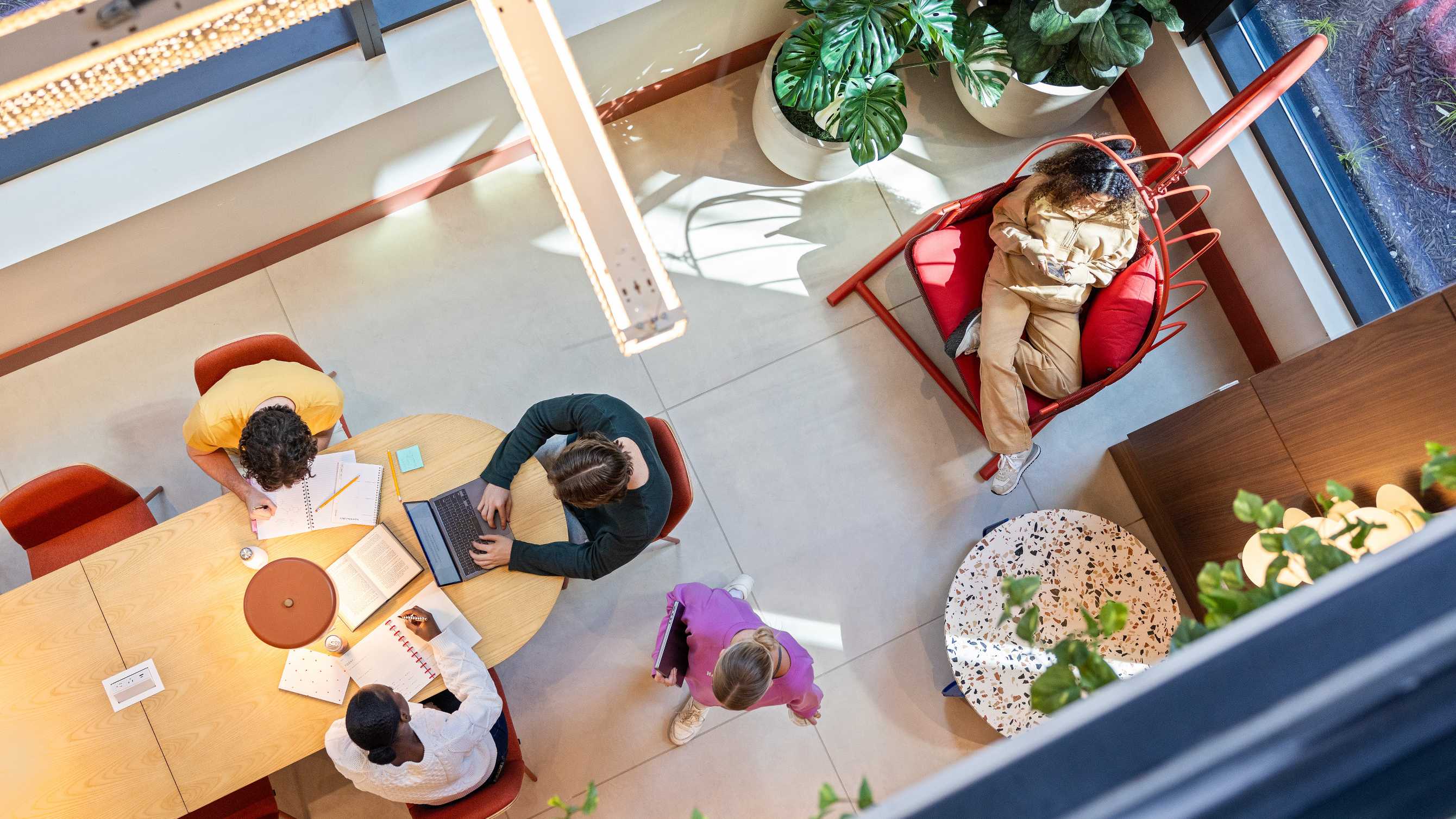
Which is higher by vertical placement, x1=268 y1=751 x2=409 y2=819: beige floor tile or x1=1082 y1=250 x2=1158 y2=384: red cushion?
x1=1082 y1=250 x2=1158 y2=384: red cushion

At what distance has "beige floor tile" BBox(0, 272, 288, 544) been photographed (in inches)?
135

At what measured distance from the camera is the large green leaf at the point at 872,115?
316cm

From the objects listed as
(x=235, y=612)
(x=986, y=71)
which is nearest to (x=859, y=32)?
(x=986, y=71)

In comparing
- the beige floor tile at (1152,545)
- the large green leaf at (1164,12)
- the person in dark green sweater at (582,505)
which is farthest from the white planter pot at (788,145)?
the beige floor tile at (1152,545)

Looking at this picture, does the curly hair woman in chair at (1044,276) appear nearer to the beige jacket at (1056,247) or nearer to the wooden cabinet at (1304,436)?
the beige jacket at (1056,247)

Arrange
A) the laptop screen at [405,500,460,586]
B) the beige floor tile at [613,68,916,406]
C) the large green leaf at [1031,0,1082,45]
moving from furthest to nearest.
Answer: the beige floor tile at [613,68,916,406] → the large green leaf at [1031,0,1082,45] → the laptop screen at [405,500,460,586]

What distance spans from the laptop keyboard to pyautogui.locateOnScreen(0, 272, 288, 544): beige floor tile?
1422 mm

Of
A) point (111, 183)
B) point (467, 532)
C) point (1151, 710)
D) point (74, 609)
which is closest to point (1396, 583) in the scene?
point (1151, 710)

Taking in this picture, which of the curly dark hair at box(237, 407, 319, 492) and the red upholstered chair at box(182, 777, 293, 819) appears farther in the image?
the red upholstered chair at box(182, 777, 293, 819)

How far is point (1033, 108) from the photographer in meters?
3.62

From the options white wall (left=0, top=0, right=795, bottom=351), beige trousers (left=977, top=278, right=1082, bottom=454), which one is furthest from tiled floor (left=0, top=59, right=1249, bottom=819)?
beige trousers (left=977, top=278, right=1082, bottom=454)

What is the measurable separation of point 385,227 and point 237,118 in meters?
0.85

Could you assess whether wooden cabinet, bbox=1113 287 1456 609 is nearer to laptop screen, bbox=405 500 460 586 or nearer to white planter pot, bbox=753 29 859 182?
white planter pot, bbox=753 29 859 182

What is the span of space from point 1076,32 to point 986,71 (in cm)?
33
